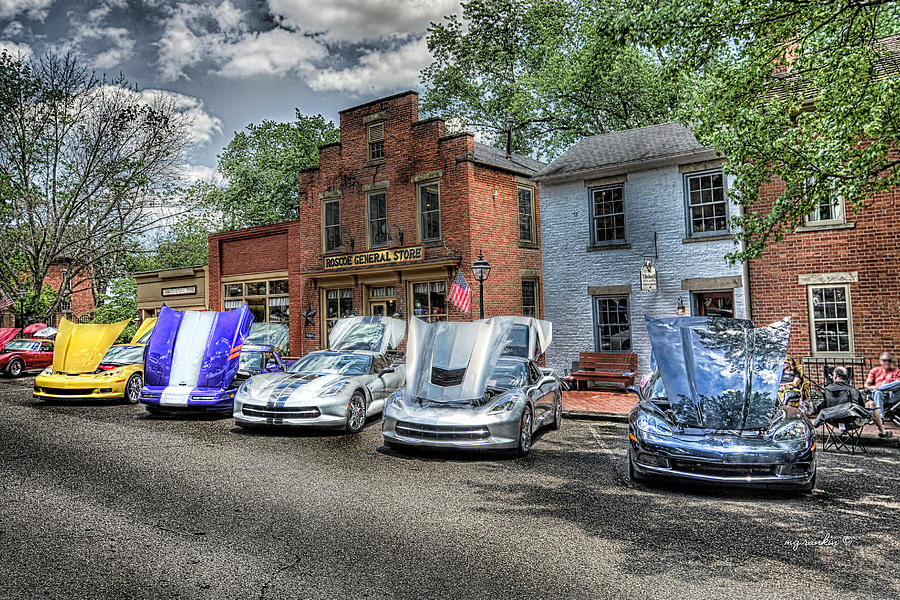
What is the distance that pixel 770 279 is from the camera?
47.5 ft

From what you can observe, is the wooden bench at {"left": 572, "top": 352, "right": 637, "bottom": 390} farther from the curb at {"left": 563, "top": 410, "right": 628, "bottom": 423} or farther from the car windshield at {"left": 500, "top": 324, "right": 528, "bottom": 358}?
the curb at {"left": 563, "top": 410, "right": 628, "bottom": 423}

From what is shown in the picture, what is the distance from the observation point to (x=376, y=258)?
65.1 ft

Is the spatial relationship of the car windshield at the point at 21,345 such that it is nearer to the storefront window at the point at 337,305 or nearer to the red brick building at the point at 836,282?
the storefront window at the point at 337,305

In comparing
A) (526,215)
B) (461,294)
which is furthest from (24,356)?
(526,215)

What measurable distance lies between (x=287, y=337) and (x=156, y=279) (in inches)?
378

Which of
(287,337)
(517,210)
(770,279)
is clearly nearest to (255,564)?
(770,279)

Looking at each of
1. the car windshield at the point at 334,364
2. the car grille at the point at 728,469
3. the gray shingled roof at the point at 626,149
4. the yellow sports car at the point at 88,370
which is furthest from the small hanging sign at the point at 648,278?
the yellow sports car at the point at 88,370

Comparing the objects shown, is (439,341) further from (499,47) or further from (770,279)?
(499,47)

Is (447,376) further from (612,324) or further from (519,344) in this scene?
(612,324)

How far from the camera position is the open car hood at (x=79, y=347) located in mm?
13469

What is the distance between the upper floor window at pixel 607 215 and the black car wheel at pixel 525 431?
9446 mm

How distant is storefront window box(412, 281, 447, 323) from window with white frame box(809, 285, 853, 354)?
9.65 meters

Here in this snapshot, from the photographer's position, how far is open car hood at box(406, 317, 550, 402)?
855 cm

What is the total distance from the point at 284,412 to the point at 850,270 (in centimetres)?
1251
